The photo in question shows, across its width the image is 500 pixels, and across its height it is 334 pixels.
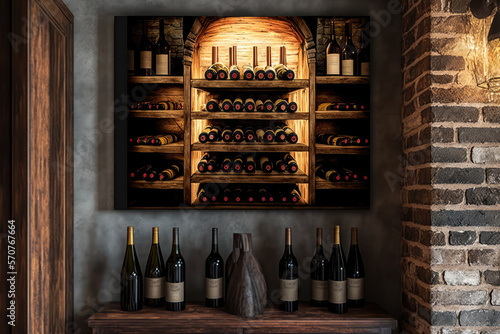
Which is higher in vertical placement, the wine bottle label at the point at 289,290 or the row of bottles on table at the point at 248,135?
the row of bottles on table at the point at 248,135

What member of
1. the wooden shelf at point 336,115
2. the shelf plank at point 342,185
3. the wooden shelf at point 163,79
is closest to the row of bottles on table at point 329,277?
the shelf plank at point 342,185

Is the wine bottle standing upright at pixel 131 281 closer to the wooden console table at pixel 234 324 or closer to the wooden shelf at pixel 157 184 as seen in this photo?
the wooden console table at pixel 234 324

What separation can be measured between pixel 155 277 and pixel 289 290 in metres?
0.64

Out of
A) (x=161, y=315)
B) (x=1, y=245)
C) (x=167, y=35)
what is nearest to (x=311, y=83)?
(x=167, y=35)

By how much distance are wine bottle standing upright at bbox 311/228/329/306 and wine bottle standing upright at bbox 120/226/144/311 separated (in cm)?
82

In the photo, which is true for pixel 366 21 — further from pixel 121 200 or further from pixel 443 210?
pixel 121 200

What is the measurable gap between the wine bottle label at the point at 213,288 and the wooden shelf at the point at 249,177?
1.57 ft

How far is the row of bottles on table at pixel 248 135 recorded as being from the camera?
207 centimetres

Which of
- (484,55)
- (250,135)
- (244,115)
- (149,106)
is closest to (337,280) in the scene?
(250,135)

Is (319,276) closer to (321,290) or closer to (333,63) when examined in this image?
(321,290)

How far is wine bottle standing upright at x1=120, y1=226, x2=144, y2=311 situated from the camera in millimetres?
1927

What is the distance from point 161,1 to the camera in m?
2.16

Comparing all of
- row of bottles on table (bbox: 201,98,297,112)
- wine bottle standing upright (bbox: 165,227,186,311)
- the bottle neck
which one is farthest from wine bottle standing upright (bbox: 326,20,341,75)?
wine bottle standing upright (bbox: 165,227,186,311)

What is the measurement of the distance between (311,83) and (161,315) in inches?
51.7
